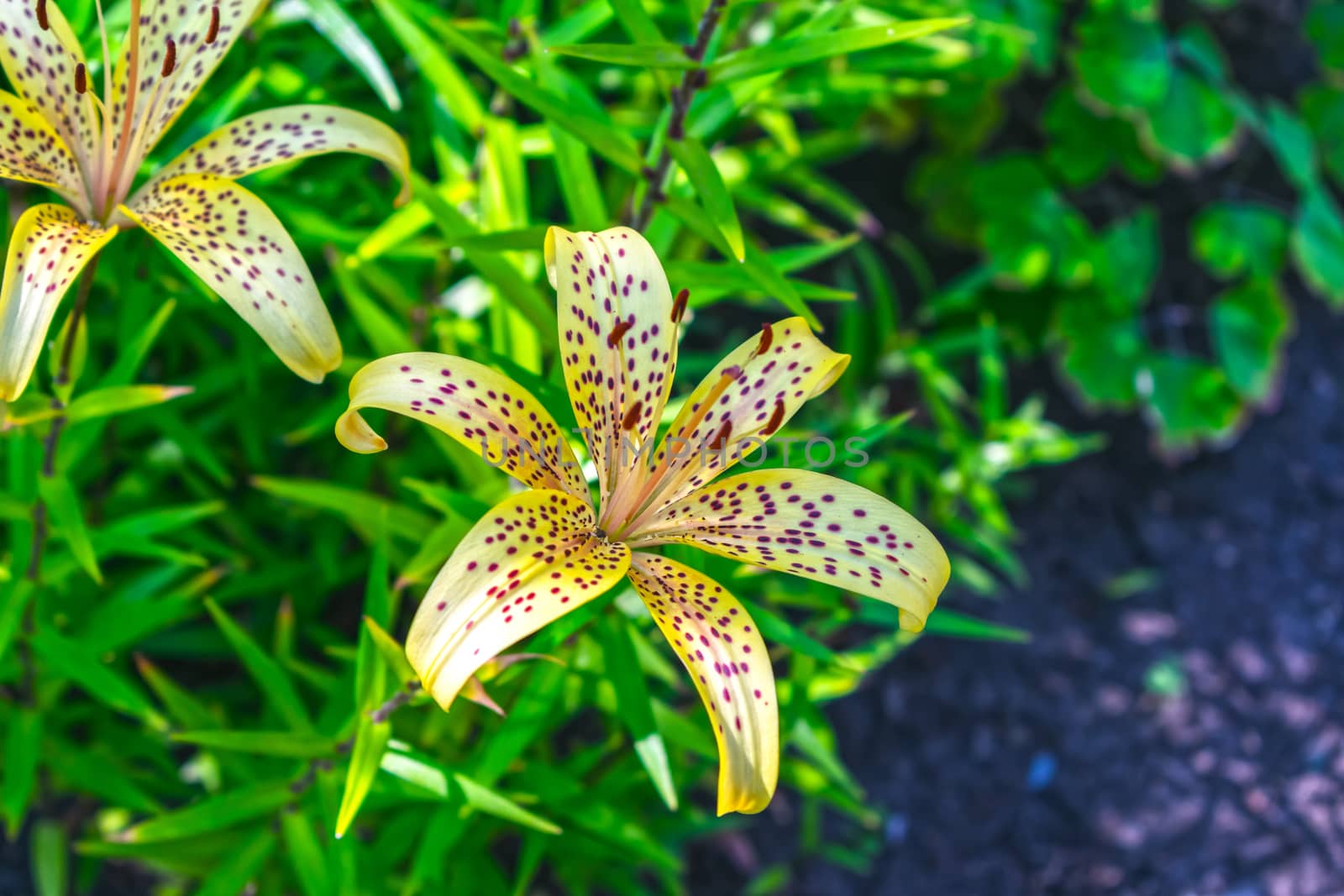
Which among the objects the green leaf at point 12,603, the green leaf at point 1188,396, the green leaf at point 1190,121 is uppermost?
the green leaf at point 12,603

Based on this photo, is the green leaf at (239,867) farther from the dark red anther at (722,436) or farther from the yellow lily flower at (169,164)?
the dark red anther at (722,436)

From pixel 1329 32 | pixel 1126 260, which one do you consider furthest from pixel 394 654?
pixel 1329 32

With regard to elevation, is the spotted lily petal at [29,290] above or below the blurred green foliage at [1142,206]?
above

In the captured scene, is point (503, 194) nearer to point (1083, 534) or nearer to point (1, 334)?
point (1, 334)

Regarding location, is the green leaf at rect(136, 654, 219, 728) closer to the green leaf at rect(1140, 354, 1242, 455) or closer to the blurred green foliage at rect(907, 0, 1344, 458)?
the blurred green foliage at rect(907, 0, 1344, 458)

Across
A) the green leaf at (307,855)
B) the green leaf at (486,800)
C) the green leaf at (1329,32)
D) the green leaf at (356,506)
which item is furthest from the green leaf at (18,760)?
the green leaf at (1329,32)

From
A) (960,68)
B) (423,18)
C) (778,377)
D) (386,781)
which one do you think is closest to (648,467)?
(778,377)

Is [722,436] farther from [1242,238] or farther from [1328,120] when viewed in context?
[1328,120]
